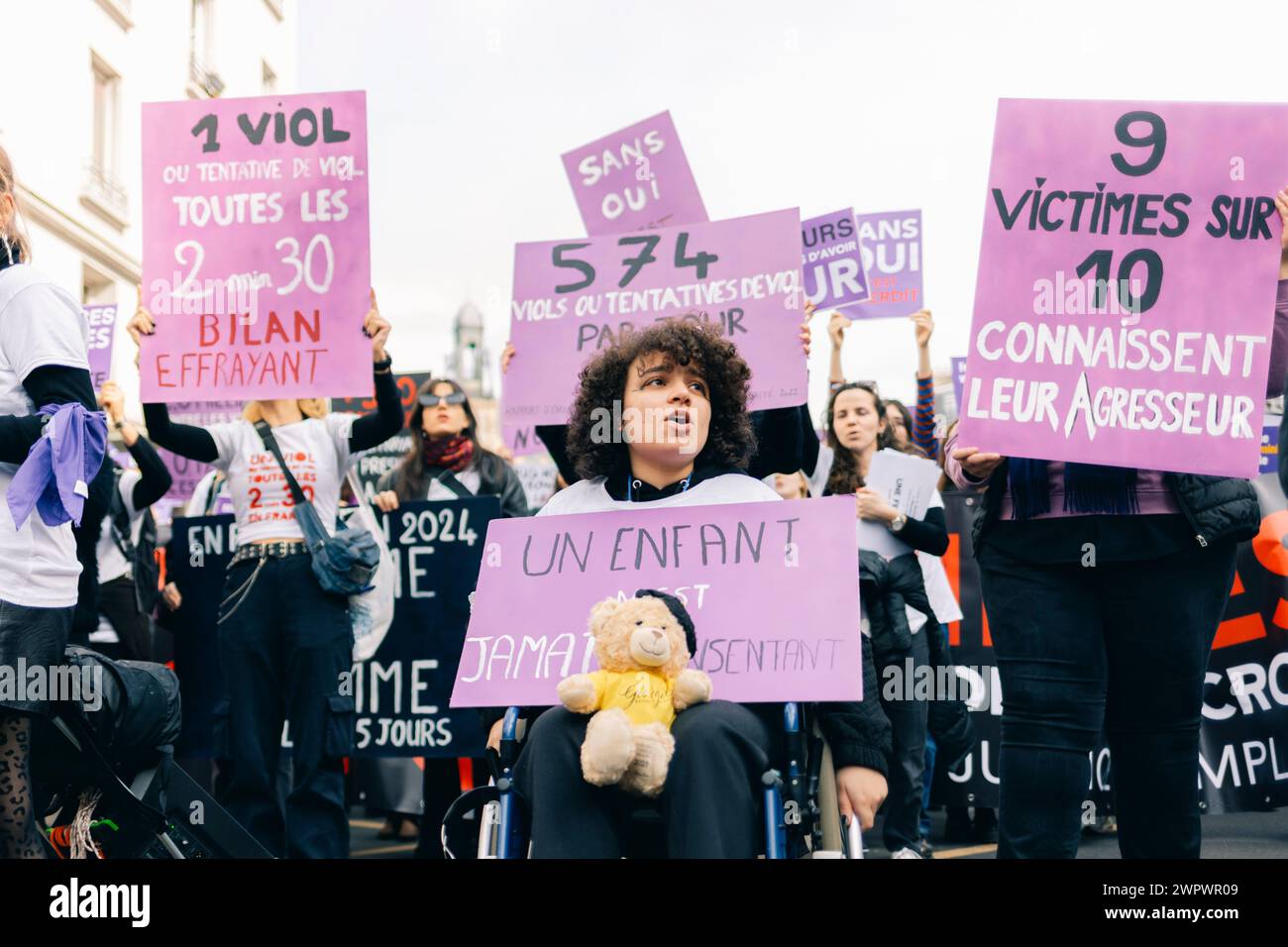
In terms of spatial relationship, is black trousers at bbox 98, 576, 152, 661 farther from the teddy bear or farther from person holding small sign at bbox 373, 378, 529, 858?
the teddy bear

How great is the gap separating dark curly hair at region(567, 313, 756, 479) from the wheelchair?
700 mm

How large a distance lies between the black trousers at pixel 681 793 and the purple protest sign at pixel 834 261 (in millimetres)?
4678

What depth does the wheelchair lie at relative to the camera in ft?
8.98

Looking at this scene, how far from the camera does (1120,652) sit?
3.24 metres

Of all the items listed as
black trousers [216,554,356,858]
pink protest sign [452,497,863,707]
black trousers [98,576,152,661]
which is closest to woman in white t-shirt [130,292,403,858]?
black trousers [216,554,356,858]

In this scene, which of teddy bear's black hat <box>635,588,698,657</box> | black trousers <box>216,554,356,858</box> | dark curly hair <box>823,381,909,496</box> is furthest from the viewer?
dark curly hair <box>823,381,909,496</box>

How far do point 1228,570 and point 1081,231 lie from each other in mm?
914

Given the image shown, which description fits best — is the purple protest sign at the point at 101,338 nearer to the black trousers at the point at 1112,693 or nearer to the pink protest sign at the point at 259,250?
the pink protest sign at the point at 259,250

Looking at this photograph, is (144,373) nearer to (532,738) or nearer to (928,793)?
(532,738)

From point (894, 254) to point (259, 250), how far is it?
487cm

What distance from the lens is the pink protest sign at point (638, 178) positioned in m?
5.91

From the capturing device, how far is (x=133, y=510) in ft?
19.8
